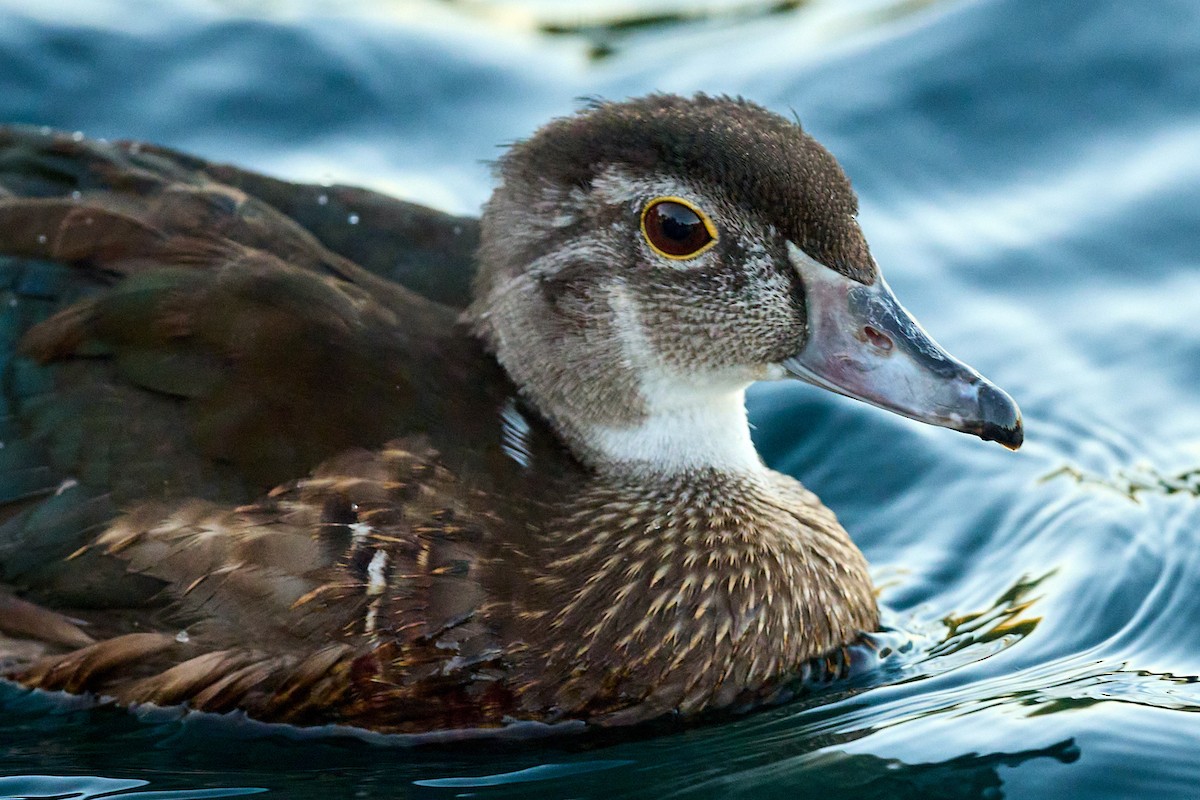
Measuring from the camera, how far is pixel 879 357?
197 inches

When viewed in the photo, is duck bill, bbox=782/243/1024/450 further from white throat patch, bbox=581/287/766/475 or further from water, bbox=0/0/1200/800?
water, bbox=0/0/1200/800

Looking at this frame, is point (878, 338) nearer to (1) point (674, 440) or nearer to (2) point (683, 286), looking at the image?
(2) point (683, 286)

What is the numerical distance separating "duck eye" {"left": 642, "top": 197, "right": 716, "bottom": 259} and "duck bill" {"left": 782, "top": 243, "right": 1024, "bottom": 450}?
0.26 metres

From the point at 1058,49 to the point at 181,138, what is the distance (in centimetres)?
454

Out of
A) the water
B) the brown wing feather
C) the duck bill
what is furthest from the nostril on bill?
the brown wing feather

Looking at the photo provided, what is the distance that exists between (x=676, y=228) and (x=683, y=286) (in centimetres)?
18

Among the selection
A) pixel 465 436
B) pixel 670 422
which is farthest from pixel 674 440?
pixel 465 436

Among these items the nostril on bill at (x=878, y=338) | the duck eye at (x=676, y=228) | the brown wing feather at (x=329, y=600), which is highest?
the duck eye at (x=676, y=228)

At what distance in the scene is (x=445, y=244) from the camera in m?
5.92

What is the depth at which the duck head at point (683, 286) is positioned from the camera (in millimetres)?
4941

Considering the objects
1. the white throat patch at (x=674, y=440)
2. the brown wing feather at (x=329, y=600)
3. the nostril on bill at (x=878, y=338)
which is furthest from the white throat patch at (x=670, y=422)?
the brown wing feather at (x=329, y=600)

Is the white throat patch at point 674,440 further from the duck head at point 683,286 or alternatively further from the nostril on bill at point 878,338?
the nostril on bill at point 878,338

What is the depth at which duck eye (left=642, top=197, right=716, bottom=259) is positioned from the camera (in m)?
5.02

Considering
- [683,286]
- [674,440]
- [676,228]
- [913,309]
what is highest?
[913,309]
